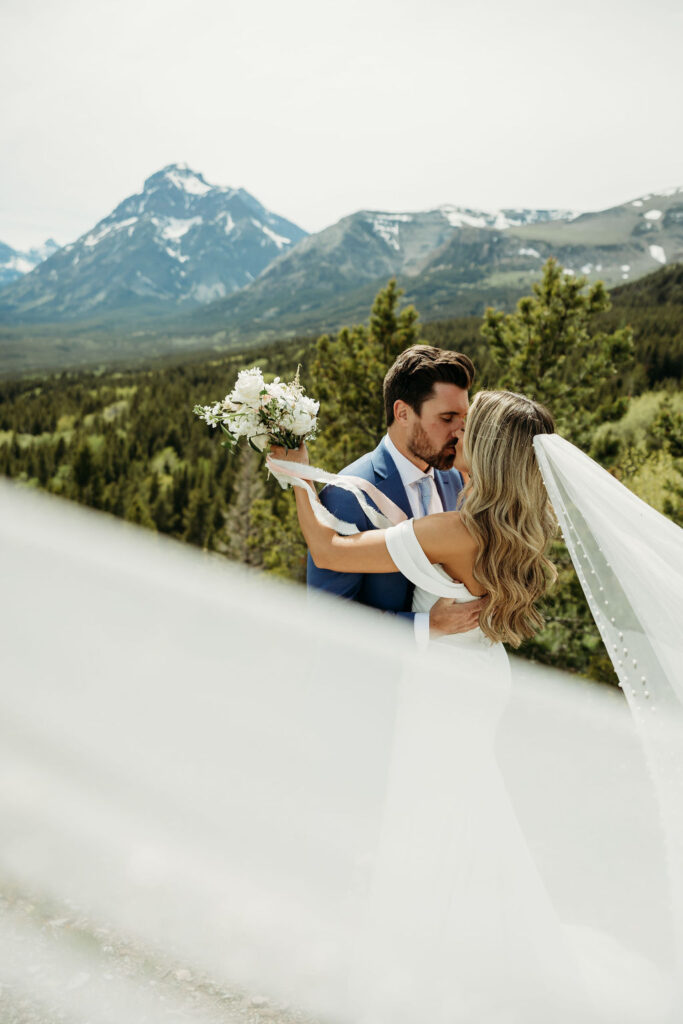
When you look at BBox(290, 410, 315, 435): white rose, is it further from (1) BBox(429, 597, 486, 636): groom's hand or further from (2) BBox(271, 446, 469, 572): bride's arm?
(1) BBox(429, 597, 486, 636): groom's hand

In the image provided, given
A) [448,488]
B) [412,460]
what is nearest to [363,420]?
[448,488]

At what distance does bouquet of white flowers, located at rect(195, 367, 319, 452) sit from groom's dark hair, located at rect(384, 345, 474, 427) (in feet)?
1.43

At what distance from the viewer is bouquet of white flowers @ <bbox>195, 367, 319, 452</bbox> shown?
3.13 m

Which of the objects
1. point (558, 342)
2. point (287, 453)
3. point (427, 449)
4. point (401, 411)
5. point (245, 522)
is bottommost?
point (245, 522)

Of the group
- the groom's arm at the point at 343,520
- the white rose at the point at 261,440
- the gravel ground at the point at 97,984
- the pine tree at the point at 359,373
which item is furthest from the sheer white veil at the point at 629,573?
the pine tree at the point at 359,373

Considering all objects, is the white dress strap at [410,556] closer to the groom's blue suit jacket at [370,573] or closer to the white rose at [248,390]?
the groom's blue suit jacket at [370,573]

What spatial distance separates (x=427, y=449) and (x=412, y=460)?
4.1 inches

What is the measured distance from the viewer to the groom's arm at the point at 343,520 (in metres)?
3.21

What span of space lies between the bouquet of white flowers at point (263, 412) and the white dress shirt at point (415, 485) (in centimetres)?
47

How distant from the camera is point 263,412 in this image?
124 inches

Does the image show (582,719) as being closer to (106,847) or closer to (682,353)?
(106,847)

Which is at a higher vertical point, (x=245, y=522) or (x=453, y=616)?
(x=453, y=616)

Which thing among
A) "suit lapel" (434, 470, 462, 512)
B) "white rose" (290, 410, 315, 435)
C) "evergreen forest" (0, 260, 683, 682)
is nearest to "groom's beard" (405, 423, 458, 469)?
"suit lapel" (434, 470, 462, 512)

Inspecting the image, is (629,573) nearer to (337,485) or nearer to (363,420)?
(337,485)
